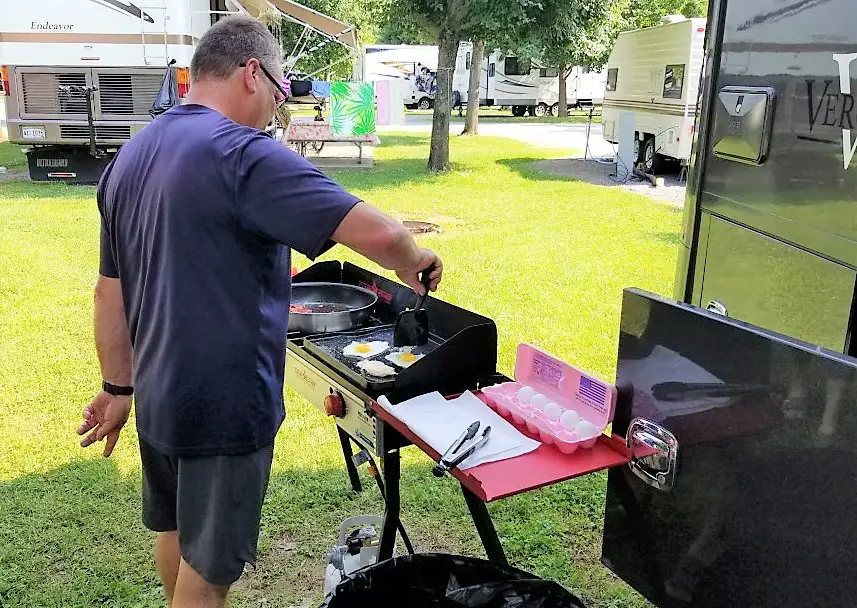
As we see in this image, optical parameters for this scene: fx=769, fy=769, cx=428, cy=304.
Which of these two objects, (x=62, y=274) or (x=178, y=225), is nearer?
(x=178, y=225)

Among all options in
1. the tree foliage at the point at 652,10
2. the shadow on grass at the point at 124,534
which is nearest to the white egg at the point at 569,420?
the shadow on grass at the point at 124,534

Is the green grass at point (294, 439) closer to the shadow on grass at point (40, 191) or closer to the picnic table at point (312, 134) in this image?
the shadow on grass at point (40, 191)

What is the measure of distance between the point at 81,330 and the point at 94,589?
3.04 metres

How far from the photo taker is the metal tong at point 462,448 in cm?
185

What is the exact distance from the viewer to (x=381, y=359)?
254 cm

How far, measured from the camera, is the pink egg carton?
196 cm

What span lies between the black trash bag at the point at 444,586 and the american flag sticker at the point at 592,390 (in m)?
0.49

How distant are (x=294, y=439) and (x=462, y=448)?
7.83 feet

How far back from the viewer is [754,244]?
2332 mm

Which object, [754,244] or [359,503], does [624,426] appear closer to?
[754,244]

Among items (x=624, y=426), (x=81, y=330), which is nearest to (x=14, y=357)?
(x=81, y=330)

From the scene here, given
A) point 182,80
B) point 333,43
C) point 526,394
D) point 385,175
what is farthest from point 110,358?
point 333,43

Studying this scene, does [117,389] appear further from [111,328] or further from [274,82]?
[274,82]

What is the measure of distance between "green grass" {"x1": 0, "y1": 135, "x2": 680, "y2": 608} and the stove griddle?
100cm
